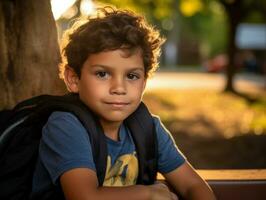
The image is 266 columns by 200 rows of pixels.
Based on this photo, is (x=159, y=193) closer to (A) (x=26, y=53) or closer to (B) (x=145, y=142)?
(B) (x=145, y=142)

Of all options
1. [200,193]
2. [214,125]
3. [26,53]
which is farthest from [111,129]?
[214,125]

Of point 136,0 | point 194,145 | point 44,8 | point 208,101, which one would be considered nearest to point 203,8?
point 136,0

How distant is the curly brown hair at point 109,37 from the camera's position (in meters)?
2.27

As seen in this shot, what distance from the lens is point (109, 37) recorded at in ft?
7.43

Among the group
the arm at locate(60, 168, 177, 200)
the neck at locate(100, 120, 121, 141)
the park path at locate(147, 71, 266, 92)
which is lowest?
the park path at locate(147, 71, 266, 92)

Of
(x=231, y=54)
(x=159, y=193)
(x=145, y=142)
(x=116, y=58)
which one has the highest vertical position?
(x=116, y=58)

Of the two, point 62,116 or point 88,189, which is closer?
point 88,189

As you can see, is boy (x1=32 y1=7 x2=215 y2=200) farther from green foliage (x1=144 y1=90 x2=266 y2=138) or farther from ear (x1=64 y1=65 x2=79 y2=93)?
green foliage (x1=144 y1=90 x2=266 y2=138)

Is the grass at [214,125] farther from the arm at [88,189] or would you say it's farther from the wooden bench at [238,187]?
the arm at [88,189]

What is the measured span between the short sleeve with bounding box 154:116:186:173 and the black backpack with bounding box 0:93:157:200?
0.32ft

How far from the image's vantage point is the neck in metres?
2.40

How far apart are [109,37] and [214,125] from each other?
1011 cm

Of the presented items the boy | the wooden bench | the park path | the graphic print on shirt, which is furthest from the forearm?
the park path

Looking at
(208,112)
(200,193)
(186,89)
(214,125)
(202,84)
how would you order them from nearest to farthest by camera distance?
1. (200,193)
2. (214,125)
3. (208,112)
4. (186,89)
5. (202,84)
